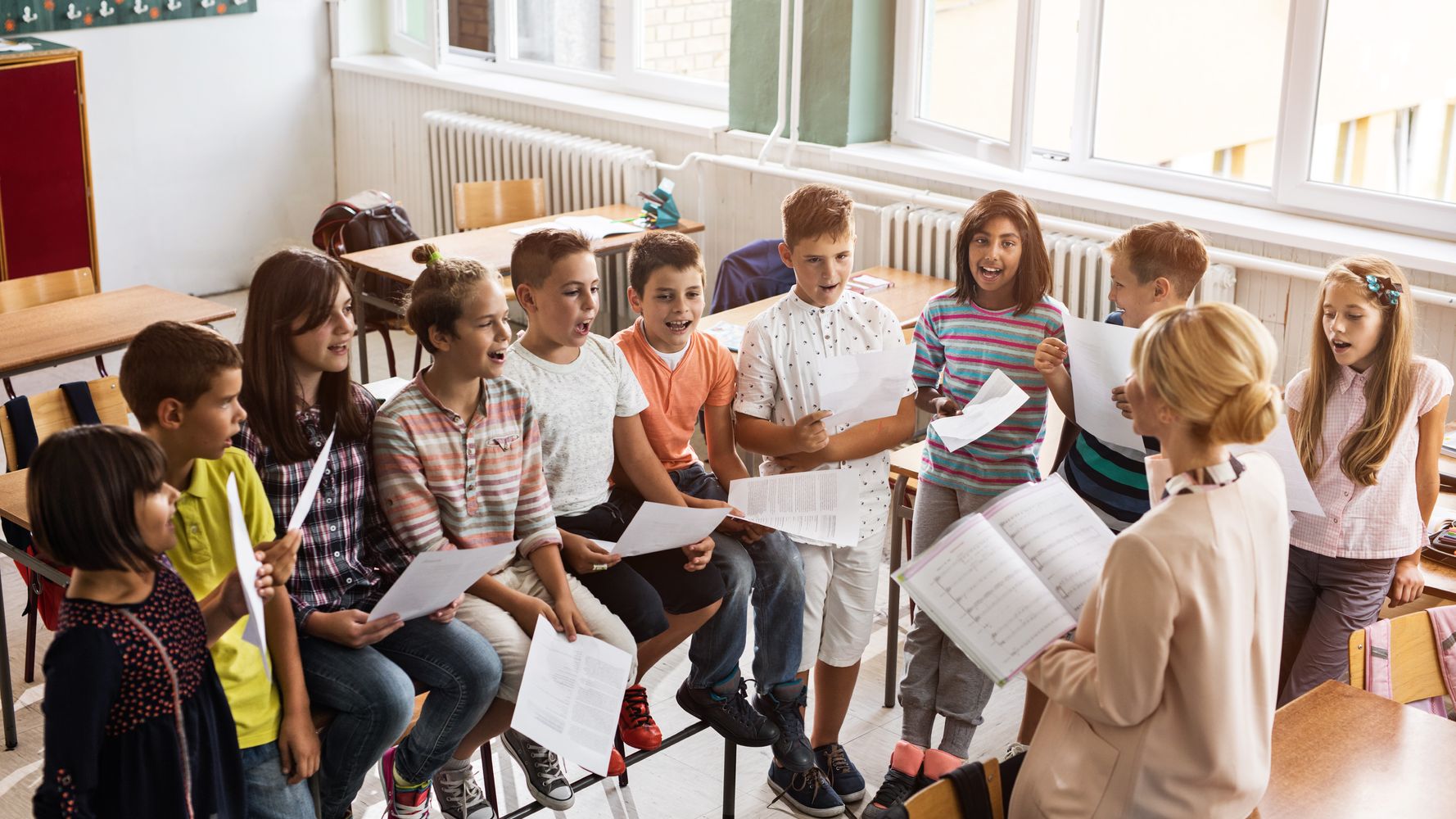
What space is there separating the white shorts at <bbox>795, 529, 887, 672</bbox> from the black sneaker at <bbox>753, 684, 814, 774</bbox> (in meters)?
0.07

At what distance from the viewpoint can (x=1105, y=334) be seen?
2377 millimetres

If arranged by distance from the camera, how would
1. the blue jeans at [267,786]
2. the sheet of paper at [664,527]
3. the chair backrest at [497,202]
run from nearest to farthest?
the blue jeans at [267,786] → the sheet of paper at [664,527] → the chair backrest at [497,202]

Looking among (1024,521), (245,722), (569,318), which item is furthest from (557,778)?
(1024,521)

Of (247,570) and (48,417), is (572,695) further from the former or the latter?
(48,417)

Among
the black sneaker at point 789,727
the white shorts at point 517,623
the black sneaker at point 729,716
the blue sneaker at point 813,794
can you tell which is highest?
the white shorts at point 517,623

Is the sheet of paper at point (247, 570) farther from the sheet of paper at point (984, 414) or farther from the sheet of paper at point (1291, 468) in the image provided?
the sheet of paper at point (1291, 468)

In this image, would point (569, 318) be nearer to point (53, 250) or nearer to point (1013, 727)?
point (1013, 727)

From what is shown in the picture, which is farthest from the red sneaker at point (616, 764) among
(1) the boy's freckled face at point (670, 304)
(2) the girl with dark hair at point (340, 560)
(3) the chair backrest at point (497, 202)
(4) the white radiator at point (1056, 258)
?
(3) the chair backrest at point (497, 202)

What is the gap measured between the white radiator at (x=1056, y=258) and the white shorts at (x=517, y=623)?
205cm

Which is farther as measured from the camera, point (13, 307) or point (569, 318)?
point (13, 307)

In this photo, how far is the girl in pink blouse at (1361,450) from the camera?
2.40 meters

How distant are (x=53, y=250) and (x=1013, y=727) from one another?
184 inches

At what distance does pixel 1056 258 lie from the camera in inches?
170

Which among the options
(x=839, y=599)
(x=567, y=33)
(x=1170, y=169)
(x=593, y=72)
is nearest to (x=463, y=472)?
(x=839, y=599)
